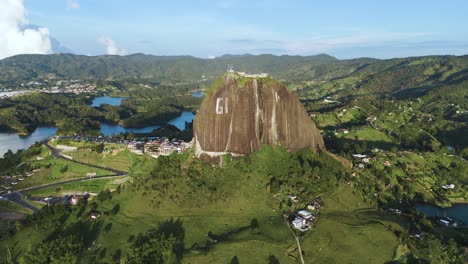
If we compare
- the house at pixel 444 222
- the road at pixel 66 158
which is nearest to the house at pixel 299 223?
the house at pixel 444 222

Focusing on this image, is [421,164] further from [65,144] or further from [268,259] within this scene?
[65,144]

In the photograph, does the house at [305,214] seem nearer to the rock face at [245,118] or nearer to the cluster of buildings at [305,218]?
the cluster of buildings at [305,218]

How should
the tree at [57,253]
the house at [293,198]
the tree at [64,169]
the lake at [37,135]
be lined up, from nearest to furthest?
the tree at [57,253] < the house at [293,198] < the tree at [64,169] < the lake at [37,135]

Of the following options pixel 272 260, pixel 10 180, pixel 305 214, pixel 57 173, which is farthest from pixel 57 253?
pixel 10 180

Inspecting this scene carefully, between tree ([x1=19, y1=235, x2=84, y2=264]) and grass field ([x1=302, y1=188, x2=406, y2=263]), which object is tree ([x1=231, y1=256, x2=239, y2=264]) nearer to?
grass field ([x1=302, y1=188, x2=406, y2=263])

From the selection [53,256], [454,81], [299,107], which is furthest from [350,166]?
[454,81]

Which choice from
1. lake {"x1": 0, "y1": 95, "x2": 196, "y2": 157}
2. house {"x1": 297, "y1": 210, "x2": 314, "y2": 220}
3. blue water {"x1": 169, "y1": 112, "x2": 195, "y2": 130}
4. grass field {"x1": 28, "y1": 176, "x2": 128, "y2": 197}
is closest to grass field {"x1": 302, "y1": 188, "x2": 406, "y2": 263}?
house {"x1": 297, "y1": 210, "x2": 314, "y2": 220}
